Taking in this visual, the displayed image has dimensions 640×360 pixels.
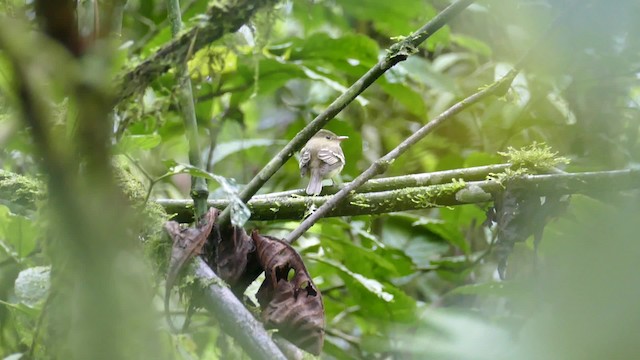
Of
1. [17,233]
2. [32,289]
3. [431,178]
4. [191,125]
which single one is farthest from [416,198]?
[17,233]

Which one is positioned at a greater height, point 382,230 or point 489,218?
point 382,230

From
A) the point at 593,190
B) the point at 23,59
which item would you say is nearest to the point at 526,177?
the point at 593,190

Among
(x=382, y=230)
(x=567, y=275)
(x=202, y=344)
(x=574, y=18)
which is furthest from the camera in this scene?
(x=382, y=230)

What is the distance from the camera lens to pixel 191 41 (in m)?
0.91

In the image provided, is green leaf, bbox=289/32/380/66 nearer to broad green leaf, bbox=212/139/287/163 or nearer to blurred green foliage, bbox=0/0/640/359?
blurred green foliage, bbox=0/0/640/359

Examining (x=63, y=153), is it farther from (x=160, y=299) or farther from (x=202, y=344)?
(x=202, y=344)

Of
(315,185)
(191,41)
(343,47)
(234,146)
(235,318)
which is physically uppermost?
(343,47)

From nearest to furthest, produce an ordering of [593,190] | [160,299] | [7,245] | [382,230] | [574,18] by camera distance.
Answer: [574,18]
[160,299]
[593,190]
[7,245]
[382,230]

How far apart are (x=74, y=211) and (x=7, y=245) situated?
1266 mm

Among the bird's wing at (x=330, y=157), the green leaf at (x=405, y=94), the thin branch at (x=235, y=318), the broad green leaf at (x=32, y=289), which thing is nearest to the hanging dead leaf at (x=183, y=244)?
the thin branch at (x=235, y=318)

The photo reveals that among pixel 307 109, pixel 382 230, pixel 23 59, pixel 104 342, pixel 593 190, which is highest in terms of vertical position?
pixel 307 109

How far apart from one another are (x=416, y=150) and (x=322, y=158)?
86cm

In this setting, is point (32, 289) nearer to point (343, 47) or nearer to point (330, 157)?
point (330, 157)

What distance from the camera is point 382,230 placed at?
101 inches
